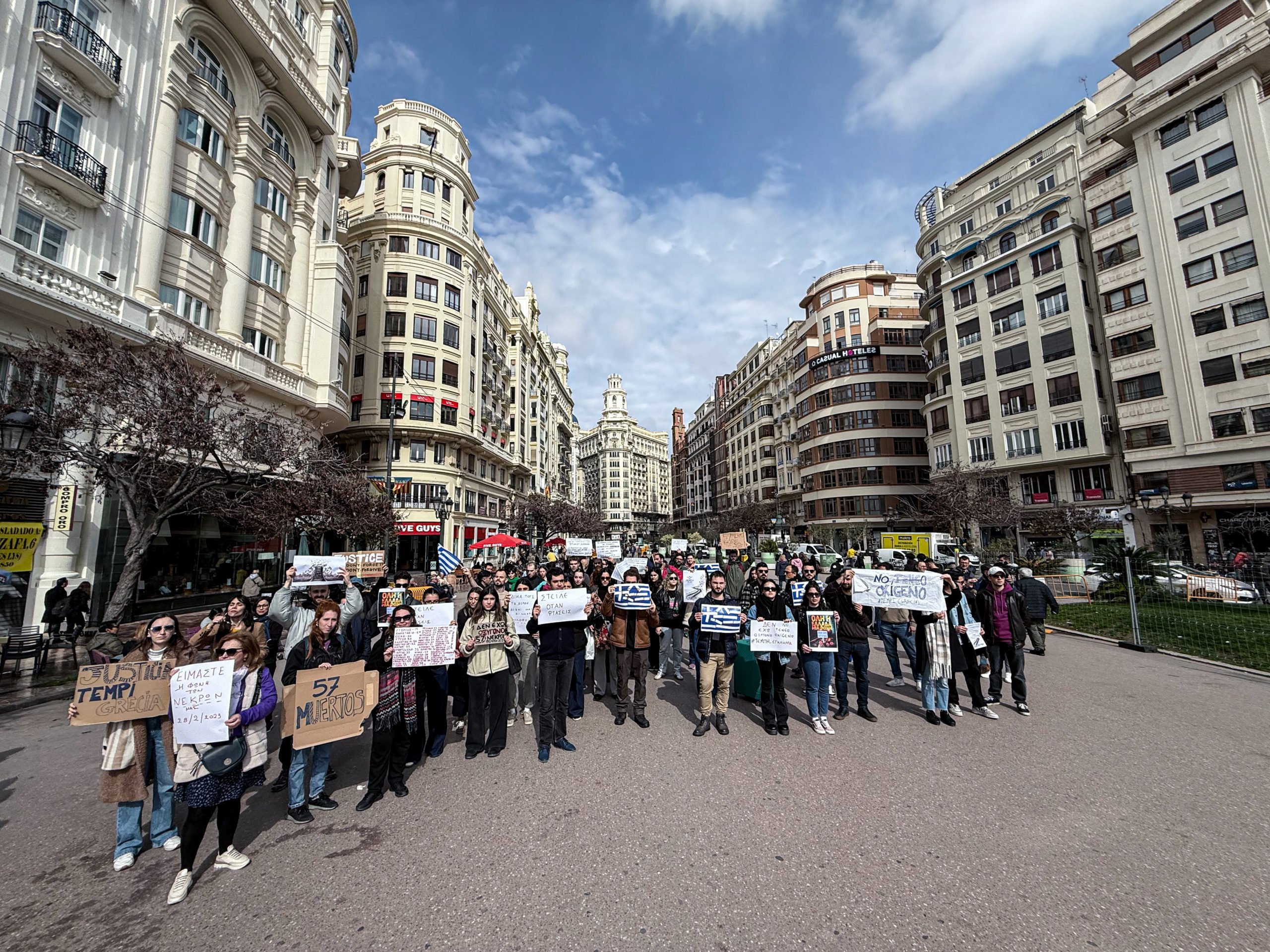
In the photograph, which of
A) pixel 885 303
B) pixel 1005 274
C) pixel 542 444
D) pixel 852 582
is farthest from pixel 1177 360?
pixel 542 444

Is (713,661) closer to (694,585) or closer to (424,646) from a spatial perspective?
(424,646)

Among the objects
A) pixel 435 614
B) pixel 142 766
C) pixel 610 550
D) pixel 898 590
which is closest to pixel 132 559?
pixel 435 614

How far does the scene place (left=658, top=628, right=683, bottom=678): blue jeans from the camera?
10.0m

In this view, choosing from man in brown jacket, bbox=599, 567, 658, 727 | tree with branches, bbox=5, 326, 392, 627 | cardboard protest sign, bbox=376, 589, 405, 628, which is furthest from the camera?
tree with branches, bbox=5, 326, 392, 627

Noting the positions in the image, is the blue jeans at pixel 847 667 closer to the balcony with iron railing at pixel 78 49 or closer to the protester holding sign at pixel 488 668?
the protester holding sign at pixel 488 668

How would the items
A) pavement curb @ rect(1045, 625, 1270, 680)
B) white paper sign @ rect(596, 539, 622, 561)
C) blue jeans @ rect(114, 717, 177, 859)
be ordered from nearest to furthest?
blue jeans @ rect(114, 717, 177, 859), pavement curb @ rect(1045, 625, 1270, 680), white paper sign @ rect(596, 539, 622, 561)

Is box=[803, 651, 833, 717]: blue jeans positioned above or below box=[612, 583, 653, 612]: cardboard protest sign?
Answer: below

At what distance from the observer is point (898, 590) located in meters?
8.05

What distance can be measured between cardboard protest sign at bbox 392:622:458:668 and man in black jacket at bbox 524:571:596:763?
116 centimetres

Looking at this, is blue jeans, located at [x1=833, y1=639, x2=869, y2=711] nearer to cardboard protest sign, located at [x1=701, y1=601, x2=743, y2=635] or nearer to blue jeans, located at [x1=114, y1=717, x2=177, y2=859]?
cardboard protest sign, located at [x1=701, y1=601, x2=743, y2=635]

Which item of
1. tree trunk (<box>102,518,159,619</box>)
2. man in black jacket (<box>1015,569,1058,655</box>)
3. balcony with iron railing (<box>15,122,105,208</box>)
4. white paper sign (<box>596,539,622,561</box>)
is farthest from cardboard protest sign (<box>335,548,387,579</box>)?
man in black jacket (<box>1015,569,1058,655</box>)

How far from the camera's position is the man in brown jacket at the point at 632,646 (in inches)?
294

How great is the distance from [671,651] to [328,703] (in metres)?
6.34

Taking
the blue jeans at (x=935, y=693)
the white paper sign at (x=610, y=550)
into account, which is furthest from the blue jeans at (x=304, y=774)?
the white paper sign at (x=610, y=550)
